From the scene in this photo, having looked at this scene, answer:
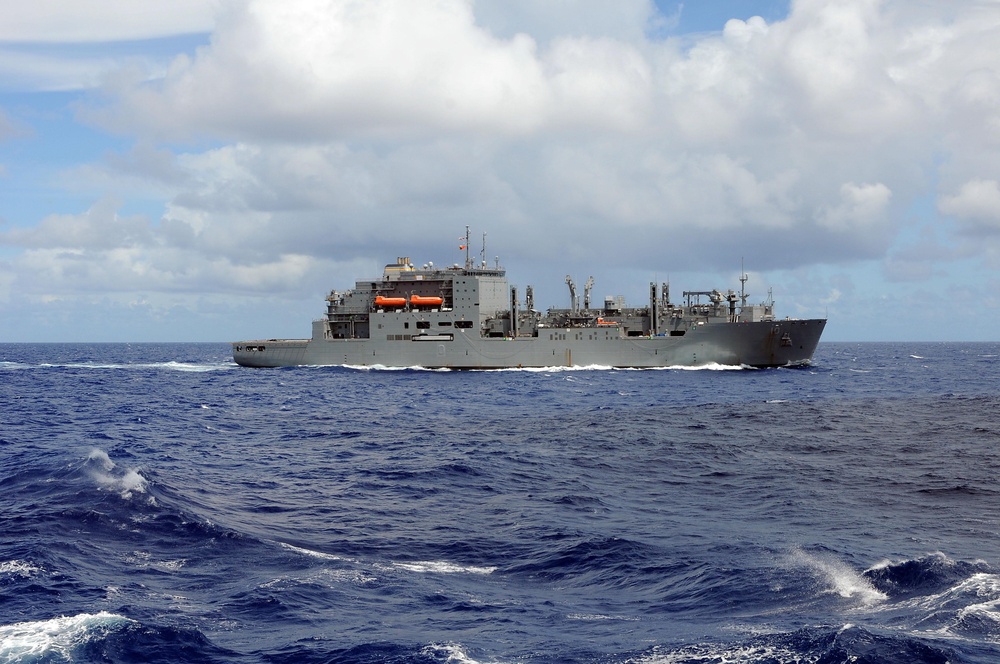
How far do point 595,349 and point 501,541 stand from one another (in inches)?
1940

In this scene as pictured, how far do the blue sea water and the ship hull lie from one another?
92.2ft

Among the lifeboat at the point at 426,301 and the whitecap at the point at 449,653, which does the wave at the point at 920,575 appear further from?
the lifeboat at the point at 426,301

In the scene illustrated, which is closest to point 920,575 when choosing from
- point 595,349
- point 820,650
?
point 820,650

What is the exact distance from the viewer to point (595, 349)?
214ft

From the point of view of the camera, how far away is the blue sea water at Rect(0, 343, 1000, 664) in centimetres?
1138

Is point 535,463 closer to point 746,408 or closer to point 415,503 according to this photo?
point 415,503

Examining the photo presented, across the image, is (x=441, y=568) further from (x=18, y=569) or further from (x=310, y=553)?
(x=18, y=569)

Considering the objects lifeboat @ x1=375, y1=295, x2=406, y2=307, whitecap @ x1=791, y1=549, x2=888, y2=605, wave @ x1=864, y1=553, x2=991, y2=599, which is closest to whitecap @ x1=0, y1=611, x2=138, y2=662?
whitecap @ x1=791, y1=549, x2=888, y2=605

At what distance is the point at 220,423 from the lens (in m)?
35.8

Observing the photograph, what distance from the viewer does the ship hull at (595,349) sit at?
2510 inches

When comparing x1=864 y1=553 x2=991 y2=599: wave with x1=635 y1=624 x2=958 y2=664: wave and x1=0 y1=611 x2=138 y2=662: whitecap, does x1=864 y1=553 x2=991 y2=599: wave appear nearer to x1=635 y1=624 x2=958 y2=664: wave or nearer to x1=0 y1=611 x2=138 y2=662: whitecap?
x1=635 y1=624 x2=958 y2=664: wave

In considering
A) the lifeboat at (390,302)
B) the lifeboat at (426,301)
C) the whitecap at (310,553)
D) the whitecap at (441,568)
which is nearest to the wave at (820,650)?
the whitecap at (441,568)

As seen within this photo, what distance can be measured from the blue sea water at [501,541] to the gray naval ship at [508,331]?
28.6 metres

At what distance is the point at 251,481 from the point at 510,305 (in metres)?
50.4
